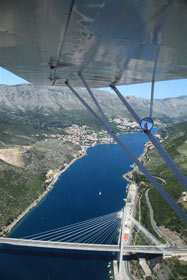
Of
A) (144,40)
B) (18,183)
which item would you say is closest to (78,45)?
(144,40)

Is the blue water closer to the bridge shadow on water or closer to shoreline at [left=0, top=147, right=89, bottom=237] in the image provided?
shoreline at [left=0, top=147, right=89, bottom=237]

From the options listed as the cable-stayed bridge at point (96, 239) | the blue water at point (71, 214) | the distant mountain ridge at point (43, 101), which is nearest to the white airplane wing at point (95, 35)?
the cable-stayed bridge at point (96, 239)

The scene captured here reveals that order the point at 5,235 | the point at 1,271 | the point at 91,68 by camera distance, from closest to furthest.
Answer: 1. the point at 91,68
2. the point at 1,271
3. the point at 5,235

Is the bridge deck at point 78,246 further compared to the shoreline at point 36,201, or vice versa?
the shoreline at point 36,201

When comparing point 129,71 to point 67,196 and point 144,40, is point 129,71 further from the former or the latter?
point 67,196

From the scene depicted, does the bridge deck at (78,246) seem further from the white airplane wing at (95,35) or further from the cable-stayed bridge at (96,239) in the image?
the white airplane wing at (95,35)

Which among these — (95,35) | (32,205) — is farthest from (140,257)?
(95,35)
